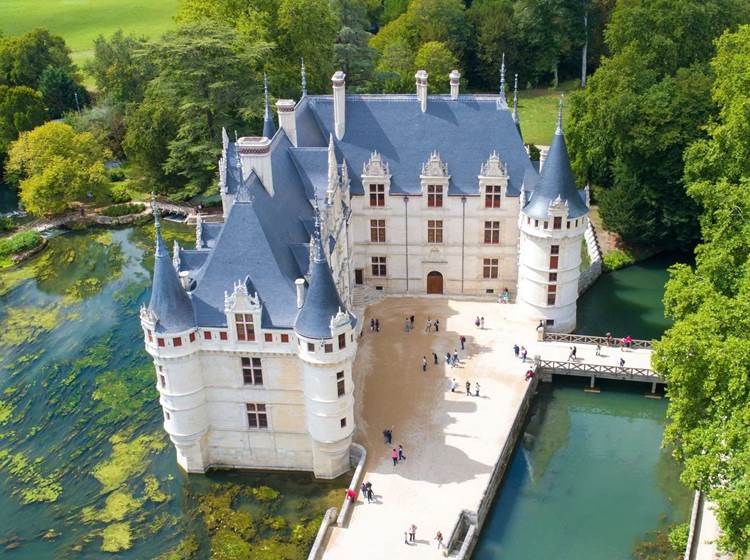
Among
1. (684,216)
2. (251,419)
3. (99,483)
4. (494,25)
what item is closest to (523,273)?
(684,216)

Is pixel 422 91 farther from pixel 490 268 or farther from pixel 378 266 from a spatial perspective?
pixel 490 268

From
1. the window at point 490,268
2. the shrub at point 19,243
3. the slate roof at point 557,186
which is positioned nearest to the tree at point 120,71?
the shrub at point 19,243

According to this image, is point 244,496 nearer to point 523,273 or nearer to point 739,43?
point 523,273

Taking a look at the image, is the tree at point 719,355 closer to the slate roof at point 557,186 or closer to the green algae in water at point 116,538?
the slate roof at point 557,186

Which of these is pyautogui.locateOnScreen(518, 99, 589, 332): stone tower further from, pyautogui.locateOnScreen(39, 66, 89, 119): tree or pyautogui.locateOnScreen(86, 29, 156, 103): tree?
pyautogui.locateOnScreen(39, 66, 89, 119): tree

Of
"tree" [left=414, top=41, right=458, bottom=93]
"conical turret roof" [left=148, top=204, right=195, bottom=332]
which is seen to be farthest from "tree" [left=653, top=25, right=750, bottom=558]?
"tree" [left=414, top=41, right=458, bottom=93]
